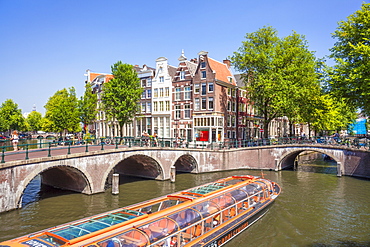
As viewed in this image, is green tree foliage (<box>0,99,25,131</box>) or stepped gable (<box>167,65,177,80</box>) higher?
stepped gable (<box>167,65,177,80</box>)

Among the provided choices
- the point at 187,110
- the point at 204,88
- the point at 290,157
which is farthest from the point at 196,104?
the point at 290,157

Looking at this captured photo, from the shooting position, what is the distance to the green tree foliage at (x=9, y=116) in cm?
6531

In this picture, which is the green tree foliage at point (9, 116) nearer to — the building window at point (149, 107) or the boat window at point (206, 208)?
the building window at point (149, 107)

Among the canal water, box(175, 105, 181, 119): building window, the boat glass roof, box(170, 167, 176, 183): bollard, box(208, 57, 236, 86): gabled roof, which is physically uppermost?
box(208, 57, 236, 86): gabled roof

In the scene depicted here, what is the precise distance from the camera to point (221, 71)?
42.2m

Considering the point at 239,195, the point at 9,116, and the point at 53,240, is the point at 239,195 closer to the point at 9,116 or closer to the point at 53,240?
the point at 53,240

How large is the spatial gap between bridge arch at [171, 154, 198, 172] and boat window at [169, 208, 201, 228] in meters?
18.1

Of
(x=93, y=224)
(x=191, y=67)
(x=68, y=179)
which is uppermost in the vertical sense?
(x=191, y=67)

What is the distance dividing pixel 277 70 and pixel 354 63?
38.1 ft

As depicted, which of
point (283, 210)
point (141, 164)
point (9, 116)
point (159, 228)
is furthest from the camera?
point (9, 116)

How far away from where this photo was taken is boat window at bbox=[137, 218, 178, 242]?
383 inches

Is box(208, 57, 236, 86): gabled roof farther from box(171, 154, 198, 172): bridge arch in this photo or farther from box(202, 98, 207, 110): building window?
box(171, 154, 198, 172): bridge arch

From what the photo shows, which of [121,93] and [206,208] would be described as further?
[121,93]

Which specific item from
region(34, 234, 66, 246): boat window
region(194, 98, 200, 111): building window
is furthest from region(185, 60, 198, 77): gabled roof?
region(34, 234, 66, 246): boat window
